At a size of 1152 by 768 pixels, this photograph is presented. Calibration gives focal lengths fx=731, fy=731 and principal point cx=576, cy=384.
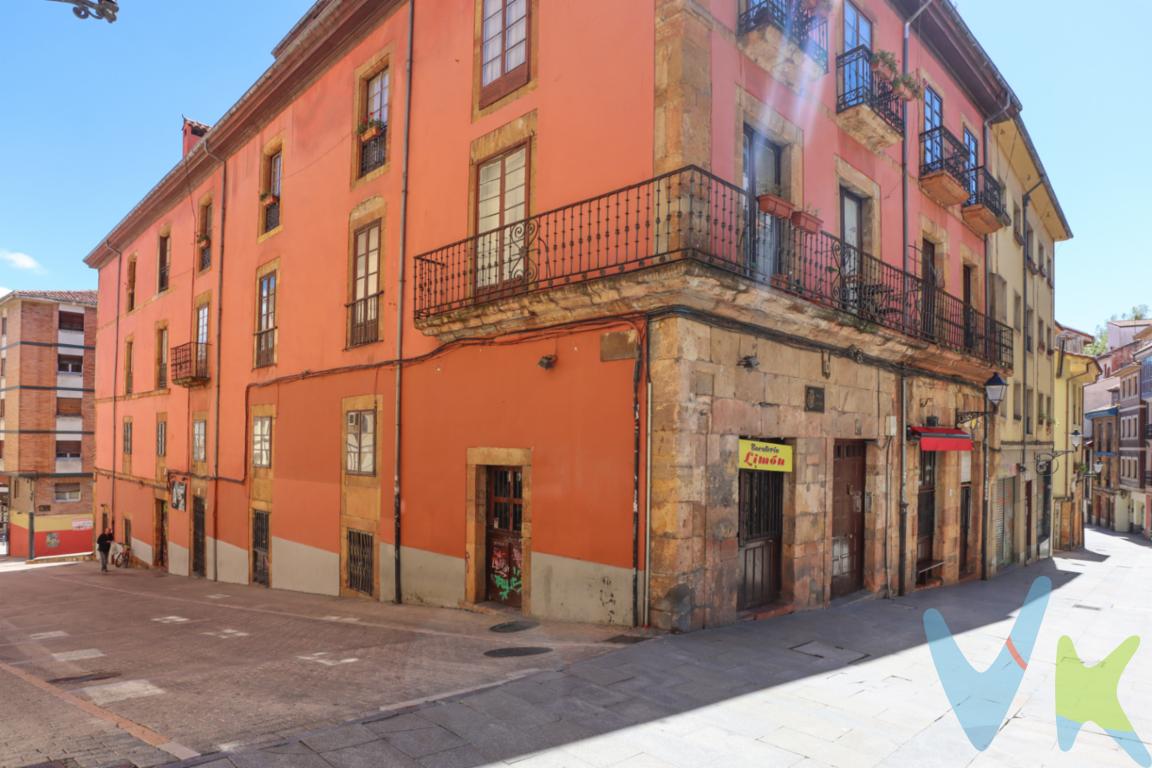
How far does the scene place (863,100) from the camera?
11.1m

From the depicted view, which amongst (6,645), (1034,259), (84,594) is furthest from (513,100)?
(1034,259)

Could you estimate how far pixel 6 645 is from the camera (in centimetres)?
1012

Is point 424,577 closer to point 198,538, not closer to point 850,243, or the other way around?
point 850,243

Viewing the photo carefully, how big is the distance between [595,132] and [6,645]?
34.7 feet

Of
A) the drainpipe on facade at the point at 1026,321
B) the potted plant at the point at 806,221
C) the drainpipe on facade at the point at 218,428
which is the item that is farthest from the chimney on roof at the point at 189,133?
the drainpipe on facade at the point at 1026,321

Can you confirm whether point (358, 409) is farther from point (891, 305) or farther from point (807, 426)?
point (891, 305)

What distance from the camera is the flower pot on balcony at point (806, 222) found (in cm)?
941

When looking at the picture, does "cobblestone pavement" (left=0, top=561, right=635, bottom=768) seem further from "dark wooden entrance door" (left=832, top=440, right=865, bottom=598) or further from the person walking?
Result: the person walking

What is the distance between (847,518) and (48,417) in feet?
141

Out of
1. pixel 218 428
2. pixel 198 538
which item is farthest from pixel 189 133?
pixel 198 538

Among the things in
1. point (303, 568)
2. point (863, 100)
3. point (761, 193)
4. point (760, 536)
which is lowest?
point (303, 568)

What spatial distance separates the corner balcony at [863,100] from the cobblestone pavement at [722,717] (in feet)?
24.8

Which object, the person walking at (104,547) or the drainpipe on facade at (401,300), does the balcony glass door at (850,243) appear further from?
the person walking at (104,547)

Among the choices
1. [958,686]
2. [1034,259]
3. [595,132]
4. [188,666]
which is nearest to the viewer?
[958,686]
